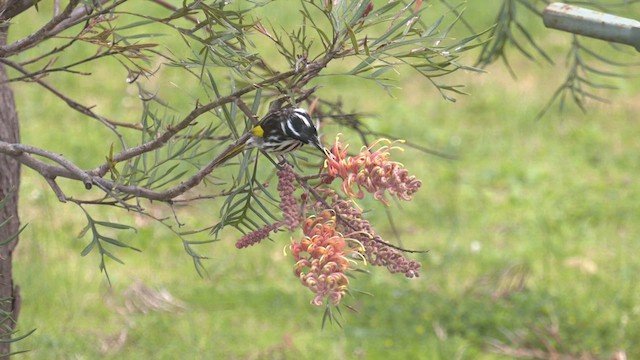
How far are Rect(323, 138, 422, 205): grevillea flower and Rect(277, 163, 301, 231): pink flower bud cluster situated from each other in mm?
56

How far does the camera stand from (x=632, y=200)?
502cm

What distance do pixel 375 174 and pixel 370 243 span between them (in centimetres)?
11

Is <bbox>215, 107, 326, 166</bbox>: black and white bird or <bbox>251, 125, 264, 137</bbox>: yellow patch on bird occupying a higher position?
<bbox>251, 125, 264, 137</bbox>: yellow patch on bird

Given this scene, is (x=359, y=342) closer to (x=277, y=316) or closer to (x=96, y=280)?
(x=277, y=316)

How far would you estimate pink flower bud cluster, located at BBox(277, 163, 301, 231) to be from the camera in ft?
4.26

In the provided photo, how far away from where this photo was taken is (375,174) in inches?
51.3

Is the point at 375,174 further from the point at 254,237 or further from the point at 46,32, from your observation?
the point at 46,32

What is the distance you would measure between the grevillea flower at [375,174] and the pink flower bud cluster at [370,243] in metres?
0.05

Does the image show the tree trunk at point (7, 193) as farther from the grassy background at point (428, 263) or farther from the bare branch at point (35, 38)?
the grassy background at point (428, 263)

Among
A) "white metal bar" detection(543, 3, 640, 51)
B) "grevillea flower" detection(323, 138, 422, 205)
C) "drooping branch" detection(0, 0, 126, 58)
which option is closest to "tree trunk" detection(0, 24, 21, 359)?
"drooping branch" detection(0, 0, 126, 58)

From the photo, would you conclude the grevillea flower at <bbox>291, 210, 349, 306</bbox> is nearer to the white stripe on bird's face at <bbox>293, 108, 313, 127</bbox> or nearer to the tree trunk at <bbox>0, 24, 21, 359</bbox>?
the white stripe on bird's face at <bbox>293, 108, 313, 127</bbox>

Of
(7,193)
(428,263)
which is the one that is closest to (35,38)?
(7,193)

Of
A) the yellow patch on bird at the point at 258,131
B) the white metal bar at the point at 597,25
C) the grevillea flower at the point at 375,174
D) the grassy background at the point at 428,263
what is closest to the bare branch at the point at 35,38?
the yellow patch on bird at the point at 258,131

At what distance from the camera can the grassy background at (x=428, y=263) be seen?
12.5 ft
